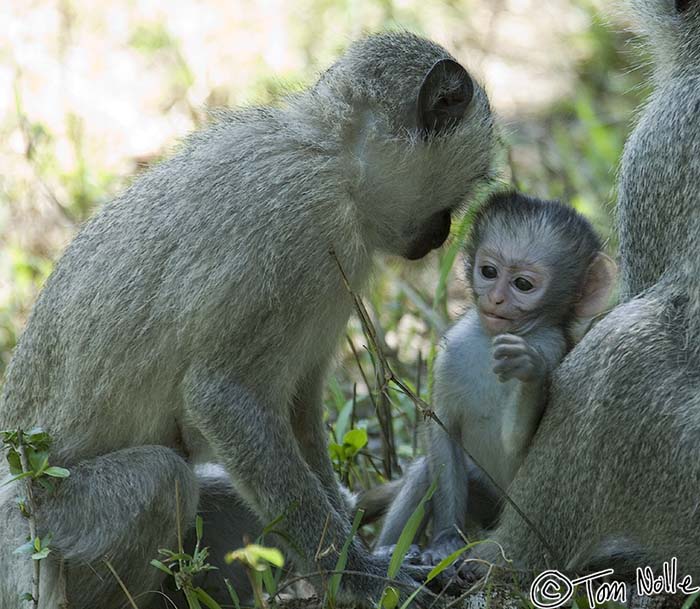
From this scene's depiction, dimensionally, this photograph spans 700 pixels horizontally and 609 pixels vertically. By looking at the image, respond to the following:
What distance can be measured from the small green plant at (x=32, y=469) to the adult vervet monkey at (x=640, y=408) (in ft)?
5.11

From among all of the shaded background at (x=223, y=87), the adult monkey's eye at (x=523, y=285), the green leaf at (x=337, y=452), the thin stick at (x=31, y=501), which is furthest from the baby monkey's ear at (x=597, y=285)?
the shaded background at (x=223, y=87)

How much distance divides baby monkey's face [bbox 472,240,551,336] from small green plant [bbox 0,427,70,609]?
160cm

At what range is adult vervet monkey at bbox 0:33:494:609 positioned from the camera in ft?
14.0

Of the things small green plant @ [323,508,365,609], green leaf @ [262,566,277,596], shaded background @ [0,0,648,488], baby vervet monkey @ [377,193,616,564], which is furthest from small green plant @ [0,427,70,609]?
shaded background @ [0,0,648,488]

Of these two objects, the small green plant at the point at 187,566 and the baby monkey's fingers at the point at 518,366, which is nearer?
the small green plant at the point at 187,566

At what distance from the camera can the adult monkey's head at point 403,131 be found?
4.57 meters

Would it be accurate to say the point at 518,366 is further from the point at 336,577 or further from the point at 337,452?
the point at 337,452

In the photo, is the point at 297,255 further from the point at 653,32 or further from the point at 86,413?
the point at 653,32

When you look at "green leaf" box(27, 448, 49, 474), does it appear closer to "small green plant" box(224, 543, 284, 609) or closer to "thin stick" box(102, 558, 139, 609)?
"thin stick" box(102, 558, 139, 609)

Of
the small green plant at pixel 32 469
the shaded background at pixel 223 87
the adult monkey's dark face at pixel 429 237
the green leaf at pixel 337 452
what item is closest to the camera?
the small green plant at pixel 32 469

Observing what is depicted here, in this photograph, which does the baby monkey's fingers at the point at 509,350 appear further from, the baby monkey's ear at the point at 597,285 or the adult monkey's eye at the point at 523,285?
the baby monkey's ear at the point at 597,285

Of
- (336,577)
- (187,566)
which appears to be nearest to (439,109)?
(336,577)
